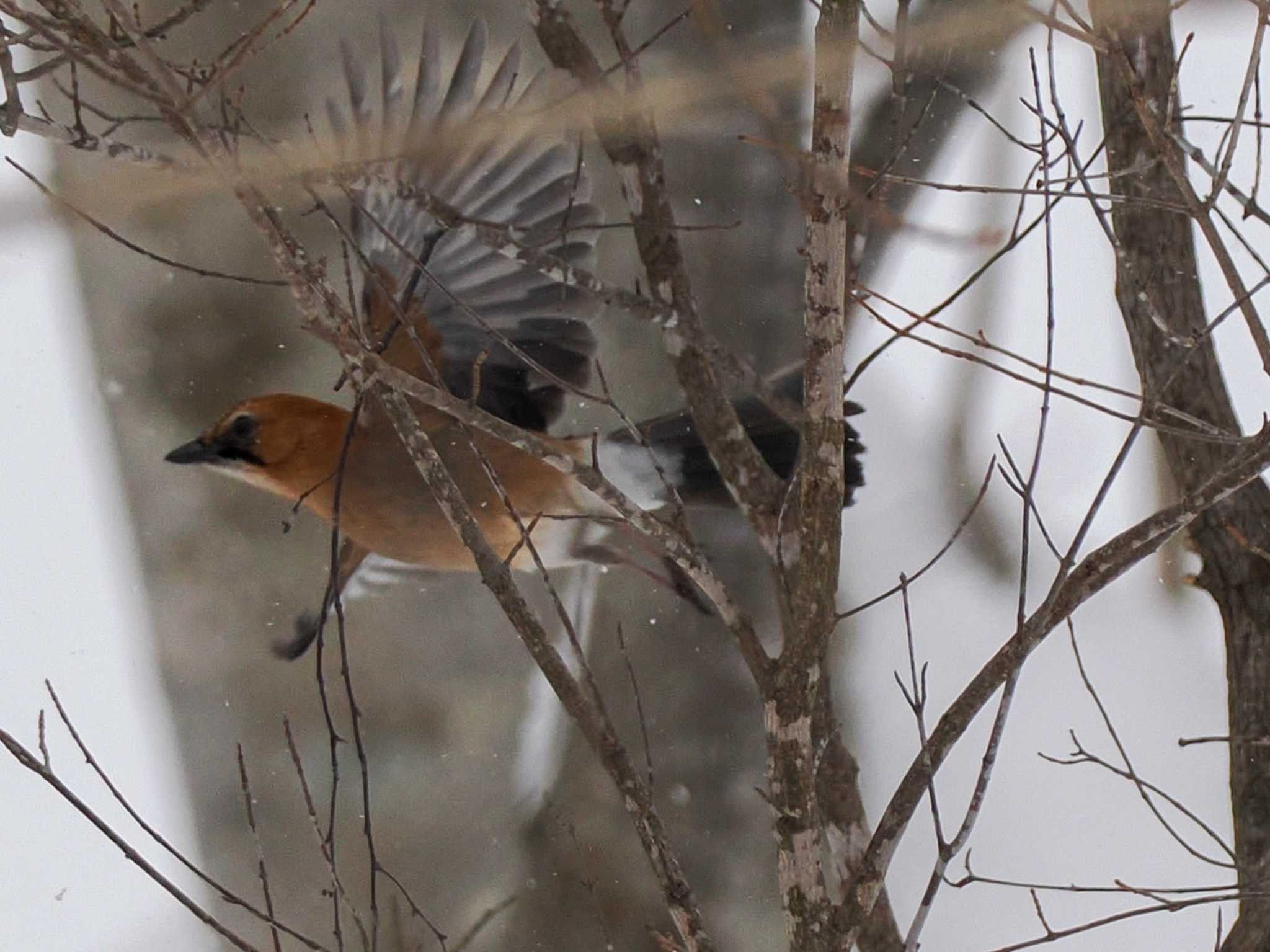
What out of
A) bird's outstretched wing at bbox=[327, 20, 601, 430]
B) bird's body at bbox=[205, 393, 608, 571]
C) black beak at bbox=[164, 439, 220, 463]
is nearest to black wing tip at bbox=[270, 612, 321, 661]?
bird's body at bbox=[205, 393, 608, 571]

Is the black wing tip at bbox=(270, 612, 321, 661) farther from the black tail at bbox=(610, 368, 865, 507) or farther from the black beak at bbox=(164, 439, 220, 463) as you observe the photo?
the black tail at bbox=(610, 368, 865, 507)

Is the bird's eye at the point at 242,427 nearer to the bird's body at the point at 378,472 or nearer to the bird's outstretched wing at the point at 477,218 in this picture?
the bird's body at the point at 378,472

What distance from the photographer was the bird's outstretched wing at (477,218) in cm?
133

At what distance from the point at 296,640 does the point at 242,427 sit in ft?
1.30

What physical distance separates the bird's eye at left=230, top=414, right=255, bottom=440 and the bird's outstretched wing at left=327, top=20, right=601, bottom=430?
0.66 feet

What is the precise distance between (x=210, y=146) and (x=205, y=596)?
1.18m

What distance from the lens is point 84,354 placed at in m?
1.77

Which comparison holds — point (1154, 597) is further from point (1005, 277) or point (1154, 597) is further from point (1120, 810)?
point (1005, 277)

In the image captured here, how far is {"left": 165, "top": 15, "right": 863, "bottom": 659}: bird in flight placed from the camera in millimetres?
1414

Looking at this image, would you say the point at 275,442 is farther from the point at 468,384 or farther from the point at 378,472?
the point at 468,384

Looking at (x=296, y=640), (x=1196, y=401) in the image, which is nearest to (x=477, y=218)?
(x=296, y=640)

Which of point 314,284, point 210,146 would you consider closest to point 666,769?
point 314,284

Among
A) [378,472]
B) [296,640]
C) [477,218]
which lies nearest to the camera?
[477,218]

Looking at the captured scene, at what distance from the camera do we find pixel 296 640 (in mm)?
1778
